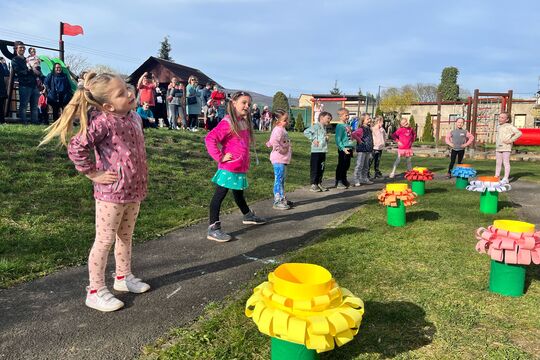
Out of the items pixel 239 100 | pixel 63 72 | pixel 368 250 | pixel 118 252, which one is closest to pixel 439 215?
pixel 368 250

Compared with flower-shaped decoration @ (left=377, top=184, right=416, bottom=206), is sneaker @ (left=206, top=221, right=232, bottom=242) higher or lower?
lower

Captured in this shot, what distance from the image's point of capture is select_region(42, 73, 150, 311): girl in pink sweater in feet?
10.0

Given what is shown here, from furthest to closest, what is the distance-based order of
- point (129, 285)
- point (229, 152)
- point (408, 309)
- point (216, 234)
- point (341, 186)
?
1. point (341, 186)
2. point (229, 152)
3. point (216, 234)
4. point (129, 285)
5. point (408, 309)

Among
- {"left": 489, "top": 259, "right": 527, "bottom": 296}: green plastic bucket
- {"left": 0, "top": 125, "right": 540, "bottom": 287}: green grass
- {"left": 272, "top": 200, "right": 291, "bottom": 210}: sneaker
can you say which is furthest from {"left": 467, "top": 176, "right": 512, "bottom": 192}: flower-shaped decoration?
{"left": 0, "top": 125, "right": 540, "bottom": 287}: green grass

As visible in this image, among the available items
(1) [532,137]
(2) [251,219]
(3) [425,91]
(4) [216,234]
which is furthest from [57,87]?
(3) [425,91]

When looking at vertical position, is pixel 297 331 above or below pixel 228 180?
Answer: below

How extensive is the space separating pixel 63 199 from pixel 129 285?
11.0 ft

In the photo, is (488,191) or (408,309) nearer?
(408,309)

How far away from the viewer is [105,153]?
10.4 feet

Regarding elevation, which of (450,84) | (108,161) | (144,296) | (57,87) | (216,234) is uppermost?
(450,84)

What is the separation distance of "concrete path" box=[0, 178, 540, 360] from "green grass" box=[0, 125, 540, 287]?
15.7 inches

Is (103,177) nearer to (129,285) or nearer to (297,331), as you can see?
(129,285)

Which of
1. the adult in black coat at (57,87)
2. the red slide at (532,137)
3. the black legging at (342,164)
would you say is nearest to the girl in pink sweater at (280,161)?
the black legging at (342,164)

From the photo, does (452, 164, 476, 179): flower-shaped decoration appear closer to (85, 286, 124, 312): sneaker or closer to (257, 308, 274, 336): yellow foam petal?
(85, 286, 124, 312): sneaker
